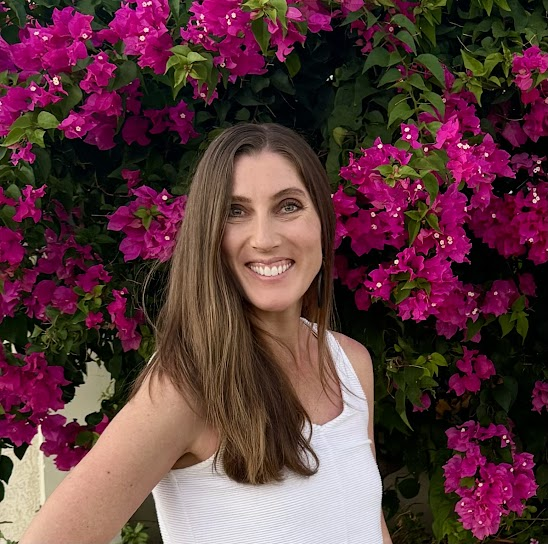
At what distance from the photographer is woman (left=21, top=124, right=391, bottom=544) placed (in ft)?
3.95

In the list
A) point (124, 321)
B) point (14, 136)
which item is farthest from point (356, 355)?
point (14, 136)

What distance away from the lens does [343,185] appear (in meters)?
1.82

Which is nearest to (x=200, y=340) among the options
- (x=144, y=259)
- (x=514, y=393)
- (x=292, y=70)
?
(x=144, y=259)

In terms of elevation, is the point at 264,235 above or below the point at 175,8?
below

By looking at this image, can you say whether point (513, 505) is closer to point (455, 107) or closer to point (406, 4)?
point (455, 107)

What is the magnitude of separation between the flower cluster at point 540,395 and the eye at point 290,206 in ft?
3.32

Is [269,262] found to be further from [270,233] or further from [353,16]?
[353,16]

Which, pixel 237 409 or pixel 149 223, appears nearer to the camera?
pixel 237 409

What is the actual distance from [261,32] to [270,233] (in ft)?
1.41

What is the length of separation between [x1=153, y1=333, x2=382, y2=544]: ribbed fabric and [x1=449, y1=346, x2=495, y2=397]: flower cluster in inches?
25.0

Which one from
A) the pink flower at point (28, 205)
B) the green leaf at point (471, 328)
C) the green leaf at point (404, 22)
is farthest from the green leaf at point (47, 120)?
the green leaf at point (471, 328)

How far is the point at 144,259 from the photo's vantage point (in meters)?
1.87

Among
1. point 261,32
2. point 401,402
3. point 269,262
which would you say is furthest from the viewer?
point 401,402

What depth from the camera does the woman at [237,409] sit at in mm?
1203
